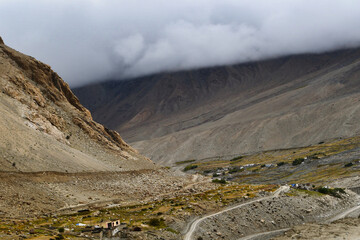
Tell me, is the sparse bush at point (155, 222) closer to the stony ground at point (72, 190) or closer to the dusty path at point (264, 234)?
the dusty path at point (264, 234)

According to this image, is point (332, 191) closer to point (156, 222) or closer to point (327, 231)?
point (327, 231)

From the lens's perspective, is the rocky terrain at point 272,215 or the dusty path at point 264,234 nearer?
the dusty path at point 264,234

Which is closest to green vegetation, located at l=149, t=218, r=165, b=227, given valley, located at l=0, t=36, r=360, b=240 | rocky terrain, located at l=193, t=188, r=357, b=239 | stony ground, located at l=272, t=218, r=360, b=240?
valley, located at l=0, t=36, r=360, b=240

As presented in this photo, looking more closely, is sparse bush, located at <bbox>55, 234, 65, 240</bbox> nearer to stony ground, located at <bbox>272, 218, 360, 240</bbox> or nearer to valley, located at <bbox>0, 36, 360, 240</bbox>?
valley, located at <bbox>0, 36, 360, 240</bbox>

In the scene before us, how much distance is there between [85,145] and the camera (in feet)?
317

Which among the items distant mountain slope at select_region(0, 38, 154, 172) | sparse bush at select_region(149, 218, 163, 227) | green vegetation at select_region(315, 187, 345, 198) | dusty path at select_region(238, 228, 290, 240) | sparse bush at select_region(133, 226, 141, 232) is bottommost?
dusty path at select_region(238, 228, 290, 240)

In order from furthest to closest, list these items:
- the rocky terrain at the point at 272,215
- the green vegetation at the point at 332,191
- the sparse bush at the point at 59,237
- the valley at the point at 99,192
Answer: the green vegetation at the point at 332,191, the rocky terrain at the point at 272,215, the valley at the point at 99,192, the sparse bush at the point at 59,237

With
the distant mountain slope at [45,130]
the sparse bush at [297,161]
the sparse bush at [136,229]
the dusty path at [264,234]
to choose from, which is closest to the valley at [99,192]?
the sparse bush at [136,229]

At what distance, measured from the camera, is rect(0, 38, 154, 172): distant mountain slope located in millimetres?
72288

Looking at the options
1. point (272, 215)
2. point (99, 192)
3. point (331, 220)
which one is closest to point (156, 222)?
point (99, 192)

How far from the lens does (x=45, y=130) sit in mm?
87688

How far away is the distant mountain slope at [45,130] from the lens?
72.3 m

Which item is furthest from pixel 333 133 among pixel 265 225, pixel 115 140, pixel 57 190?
pixel 57 190

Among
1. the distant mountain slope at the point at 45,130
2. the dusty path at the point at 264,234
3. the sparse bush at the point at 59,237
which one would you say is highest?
→ the distant mountain slope at the point at 45,130
